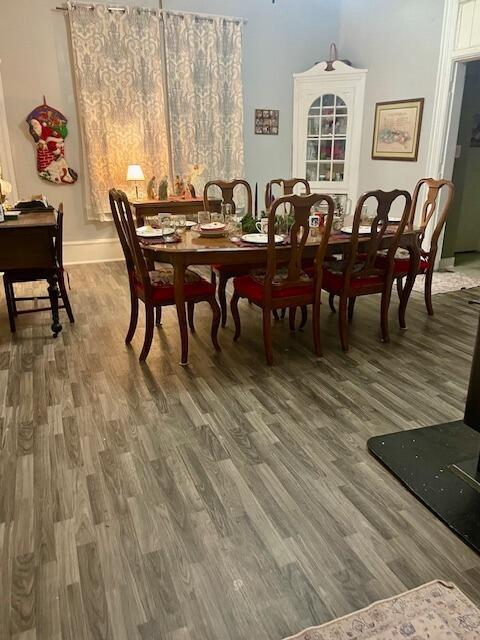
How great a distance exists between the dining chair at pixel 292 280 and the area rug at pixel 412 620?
1730 millimetres

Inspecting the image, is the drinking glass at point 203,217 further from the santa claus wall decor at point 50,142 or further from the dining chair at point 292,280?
the santa claus wall decor at point 50,142

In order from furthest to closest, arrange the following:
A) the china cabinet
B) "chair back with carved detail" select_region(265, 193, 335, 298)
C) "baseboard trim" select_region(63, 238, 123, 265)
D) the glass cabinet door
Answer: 1. the glass cabinet door
2. the china cabinet
3. "baseboard trim" select_region(63, 238, 123, 265)
4. "chair back with carved detail" select_region(265, 193, 335, 298)

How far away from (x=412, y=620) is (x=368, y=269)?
2251mm

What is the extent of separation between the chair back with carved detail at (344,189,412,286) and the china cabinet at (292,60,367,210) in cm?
277

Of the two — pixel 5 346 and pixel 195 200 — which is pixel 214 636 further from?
pixel 195 200

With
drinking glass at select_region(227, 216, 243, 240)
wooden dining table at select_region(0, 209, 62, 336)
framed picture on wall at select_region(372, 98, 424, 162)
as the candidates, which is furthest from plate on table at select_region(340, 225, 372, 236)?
framed picture on wall at select_region(372, 98, 424, 162)

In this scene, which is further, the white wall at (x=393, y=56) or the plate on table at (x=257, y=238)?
the white wall at (x=393, y=56)

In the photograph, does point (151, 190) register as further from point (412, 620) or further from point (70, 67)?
point (412, 620)

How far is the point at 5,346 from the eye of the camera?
3.34 meters

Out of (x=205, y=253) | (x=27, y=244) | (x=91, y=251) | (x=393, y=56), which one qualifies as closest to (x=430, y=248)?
(x=205, y=253)

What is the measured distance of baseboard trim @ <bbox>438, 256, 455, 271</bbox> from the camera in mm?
5305

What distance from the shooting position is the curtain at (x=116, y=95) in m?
4.93

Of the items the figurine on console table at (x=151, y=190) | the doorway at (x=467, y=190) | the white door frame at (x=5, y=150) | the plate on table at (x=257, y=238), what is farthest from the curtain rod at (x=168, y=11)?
the plate on table at (x=257, y=238)

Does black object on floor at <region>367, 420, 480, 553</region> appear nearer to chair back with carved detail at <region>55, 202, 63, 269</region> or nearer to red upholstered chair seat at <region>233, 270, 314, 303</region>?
red upholstered chair seat at <region>233, 270, 314, 303</region>
